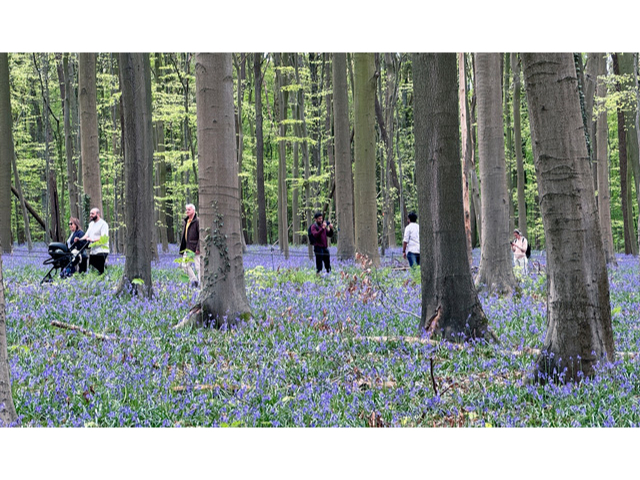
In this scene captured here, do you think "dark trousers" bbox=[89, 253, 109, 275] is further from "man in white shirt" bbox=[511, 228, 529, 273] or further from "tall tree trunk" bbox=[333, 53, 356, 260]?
"man in white shirt" bbox=[511, 228, 529, 273]

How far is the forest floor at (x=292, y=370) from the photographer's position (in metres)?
4.41

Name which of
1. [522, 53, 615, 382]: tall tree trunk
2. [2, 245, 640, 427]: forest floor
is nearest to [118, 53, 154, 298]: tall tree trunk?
[2, 245, 640, 427]: forest floor

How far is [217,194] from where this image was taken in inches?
304

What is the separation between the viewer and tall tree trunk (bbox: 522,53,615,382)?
16.4 ft

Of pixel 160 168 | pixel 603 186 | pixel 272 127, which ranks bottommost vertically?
pixel 603 186

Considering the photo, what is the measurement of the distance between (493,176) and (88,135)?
981cm

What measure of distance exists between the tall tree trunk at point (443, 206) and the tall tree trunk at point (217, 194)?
2.60m

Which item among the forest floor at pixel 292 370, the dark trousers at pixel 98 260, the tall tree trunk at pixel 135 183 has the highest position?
the tall tree trunk at pixel 135 183

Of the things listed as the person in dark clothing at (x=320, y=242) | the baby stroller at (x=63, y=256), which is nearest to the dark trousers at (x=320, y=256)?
the person in dark clothing at (x=320, y=242)

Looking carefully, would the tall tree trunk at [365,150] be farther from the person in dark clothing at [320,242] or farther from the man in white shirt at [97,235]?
the man in white shirt at [97,235]

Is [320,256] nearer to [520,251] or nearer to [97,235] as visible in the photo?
[97,235]

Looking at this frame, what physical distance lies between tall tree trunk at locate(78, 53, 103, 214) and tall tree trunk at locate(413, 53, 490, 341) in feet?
31.3

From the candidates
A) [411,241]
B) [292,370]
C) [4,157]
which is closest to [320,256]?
[411,241]
